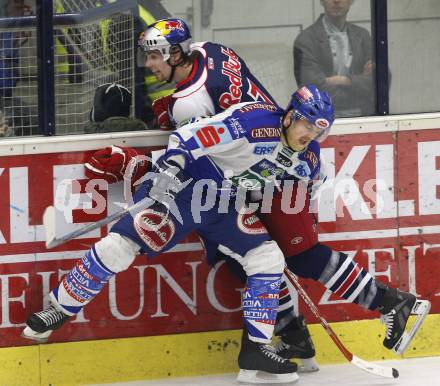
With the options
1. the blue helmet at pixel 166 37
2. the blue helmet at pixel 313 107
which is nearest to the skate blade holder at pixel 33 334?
the blue helmet at pixel 166 37

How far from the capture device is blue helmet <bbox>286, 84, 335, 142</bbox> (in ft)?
15.8

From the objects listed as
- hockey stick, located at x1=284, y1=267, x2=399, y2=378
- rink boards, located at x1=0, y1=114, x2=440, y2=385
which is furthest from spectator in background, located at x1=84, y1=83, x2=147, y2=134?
hockey stick, located at x1=284, y1=267, x2=399, y2=378

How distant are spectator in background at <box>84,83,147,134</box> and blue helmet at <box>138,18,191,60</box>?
0.22 m

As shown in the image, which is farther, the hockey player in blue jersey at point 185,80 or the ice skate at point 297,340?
the ice skate at point 297,340

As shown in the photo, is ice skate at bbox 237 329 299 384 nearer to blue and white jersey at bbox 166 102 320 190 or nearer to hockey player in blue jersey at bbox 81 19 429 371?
hockey player in blue jersey at bbox 81 19 429 371

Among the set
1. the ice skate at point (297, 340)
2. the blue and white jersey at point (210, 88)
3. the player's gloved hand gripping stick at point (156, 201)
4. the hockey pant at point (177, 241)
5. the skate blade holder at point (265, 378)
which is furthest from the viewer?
the ice skate at point (297, 340)

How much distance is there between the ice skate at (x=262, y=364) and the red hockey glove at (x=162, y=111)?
85cm

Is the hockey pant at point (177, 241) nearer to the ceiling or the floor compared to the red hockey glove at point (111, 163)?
nearer to the floor

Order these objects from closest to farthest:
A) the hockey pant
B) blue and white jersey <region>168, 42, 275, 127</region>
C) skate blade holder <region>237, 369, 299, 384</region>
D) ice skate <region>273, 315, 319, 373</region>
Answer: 1. the hockey pant
2. blue and white jersey <region>168, 42, 275, 127</region>
3. skate blade holder <region>237, 369, 299, 384</region>
4. ice skate <region>273, 315, 319, 373</region>

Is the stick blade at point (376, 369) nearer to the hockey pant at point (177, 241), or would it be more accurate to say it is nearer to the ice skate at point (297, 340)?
the ice skate at point (297, 340)

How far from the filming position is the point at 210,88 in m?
5.04

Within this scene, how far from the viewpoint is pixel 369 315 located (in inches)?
213

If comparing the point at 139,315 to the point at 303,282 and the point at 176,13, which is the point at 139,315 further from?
the point at 176,13

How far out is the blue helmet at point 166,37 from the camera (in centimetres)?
501
